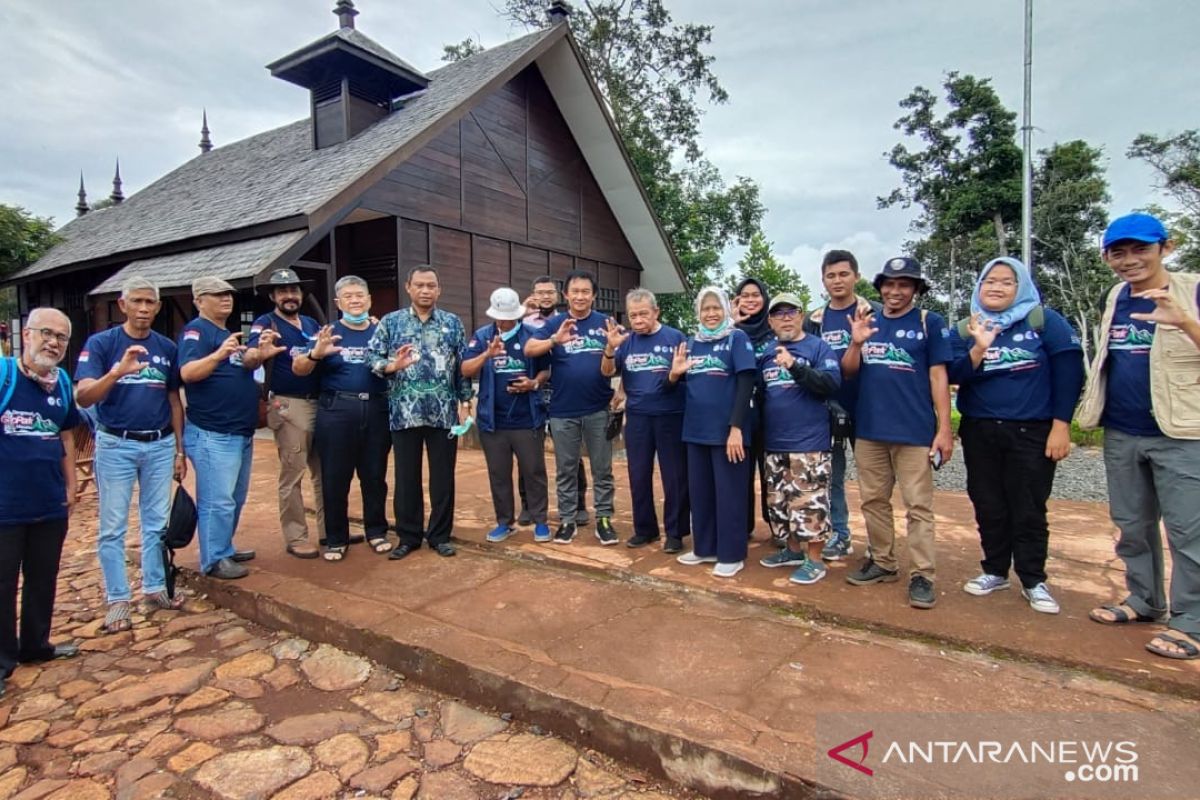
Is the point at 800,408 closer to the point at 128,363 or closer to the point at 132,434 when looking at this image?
the point at 128,363

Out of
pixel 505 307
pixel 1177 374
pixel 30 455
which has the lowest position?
pixel 30 455

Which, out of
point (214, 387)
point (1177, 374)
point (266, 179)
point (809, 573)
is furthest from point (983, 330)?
point (266, 179)

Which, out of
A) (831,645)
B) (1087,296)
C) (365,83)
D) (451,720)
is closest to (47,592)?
(451,720)

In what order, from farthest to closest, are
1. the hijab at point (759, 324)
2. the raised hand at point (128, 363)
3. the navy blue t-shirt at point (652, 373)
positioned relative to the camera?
the navy blue t-shirt at point (652, 373) → the hijab at point (759, 324) → the raised hand at point (128, 363)

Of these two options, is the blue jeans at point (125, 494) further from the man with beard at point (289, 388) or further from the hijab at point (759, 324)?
the hijab at point (759, 324)

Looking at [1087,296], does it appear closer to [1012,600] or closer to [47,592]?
[1012,600]

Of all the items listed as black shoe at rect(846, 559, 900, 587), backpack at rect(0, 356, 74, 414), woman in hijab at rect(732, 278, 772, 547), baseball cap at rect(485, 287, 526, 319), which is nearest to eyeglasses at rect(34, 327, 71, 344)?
backpack at rect(0, 356, 74, 414)

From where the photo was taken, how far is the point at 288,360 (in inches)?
170

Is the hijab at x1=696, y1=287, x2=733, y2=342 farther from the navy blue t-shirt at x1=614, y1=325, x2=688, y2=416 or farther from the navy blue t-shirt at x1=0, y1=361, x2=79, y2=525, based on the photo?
the navy blue t-shirt at x1=0, y1=361, x2=79, y2=525

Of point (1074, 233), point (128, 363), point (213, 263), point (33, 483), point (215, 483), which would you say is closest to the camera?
point (33, 483)

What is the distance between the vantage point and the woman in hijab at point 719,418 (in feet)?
12.4

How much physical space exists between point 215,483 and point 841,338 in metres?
3.88

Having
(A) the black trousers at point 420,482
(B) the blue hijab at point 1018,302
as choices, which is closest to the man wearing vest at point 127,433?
(A) the black trousers at point 420,482

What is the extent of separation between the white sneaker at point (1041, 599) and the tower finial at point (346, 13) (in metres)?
12.5
